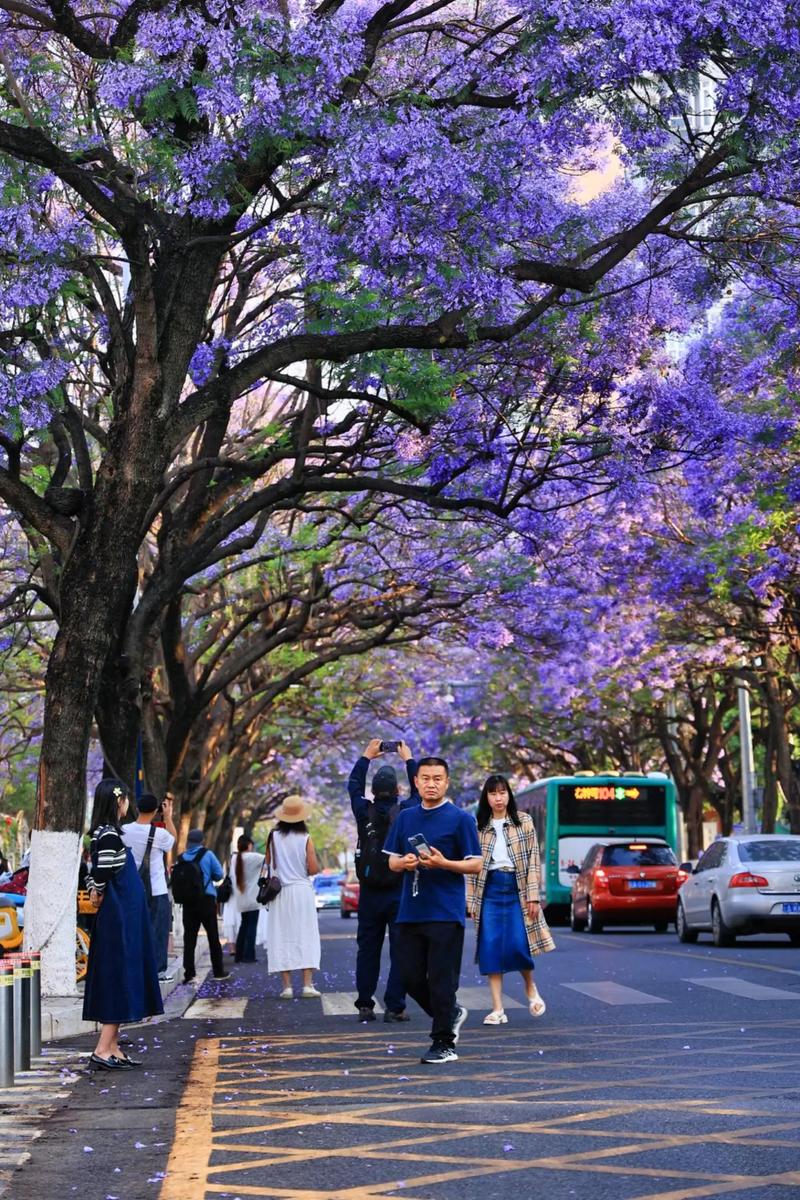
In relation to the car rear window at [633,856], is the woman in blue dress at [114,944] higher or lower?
lower

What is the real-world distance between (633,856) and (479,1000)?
14728 mm

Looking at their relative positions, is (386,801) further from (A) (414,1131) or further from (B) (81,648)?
(A) (414,1131)

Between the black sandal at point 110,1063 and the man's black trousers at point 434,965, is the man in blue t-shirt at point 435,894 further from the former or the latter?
the black sandal at point 110,1063

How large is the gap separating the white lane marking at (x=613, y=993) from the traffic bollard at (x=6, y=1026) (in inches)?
224

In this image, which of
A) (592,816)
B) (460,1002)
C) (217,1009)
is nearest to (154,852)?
(217,1009)

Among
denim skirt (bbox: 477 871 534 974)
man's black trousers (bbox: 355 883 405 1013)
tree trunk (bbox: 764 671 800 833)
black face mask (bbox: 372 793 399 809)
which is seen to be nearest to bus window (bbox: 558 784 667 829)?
tree trunk (bbox: 764 671 800 833)

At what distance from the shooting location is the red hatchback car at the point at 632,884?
98.2ft

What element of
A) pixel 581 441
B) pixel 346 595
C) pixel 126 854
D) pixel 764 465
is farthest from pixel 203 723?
pixel 126 854

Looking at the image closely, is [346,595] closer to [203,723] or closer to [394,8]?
[203,723]

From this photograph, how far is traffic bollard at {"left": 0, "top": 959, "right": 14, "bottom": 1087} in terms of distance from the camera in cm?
1056

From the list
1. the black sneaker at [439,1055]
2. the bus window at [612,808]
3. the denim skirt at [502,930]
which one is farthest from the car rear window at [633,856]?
the black sneaker at [439,1055]

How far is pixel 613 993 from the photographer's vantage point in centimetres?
1603

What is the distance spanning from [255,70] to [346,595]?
17.8m

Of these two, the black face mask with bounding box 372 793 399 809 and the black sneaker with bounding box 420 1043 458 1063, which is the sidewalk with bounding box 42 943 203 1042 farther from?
the black sneaker with bounding box 420 1043 458 1063
